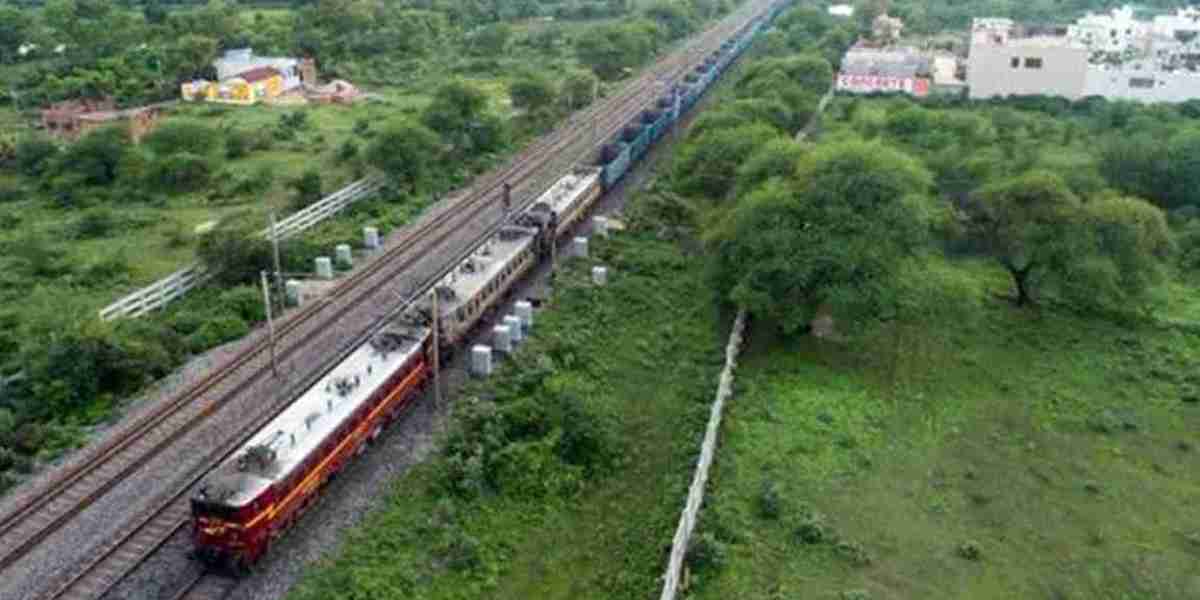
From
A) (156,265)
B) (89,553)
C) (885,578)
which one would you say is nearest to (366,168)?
(156,265)

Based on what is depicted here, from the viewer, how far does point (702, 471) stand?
2781 cm

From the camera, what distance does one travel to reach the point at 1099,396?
35469 mm

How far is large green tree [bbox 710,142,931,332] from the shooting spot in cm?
3556

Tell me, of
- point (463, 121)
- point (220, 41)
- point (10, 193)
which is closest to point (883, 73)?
point (463, 121)

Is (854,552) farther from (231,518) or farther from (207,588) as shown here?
(207,588)

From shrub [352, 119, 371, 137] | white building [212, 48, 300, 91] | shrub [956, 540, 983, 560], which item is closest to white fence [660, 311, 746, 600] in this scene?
shrub [956, 540, 983, 560]

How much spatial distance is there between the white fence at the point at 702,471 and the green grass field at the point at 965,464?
0.57m

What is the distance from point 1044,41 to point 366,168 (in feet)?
195

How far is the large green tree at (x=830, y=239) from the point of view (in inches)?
1400

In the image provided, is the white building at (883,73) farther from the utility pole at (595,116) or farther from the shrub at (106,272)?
the shrub at (106,272)

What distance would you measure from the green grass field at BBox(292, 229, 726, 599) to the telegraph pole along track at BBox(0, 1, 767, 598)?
405 centimetres

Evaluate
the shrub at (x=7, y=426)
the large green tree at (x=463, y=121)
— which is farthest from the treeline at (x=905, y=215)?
the shrub at (x=7, y=426)

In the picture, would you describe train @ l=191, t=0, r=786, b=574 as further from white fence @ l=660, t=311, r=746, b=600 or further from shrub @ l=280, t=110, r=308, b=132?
shrub @ l=280, t=110, r=308, b=132

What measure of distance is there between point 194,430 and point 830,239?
21440mm
